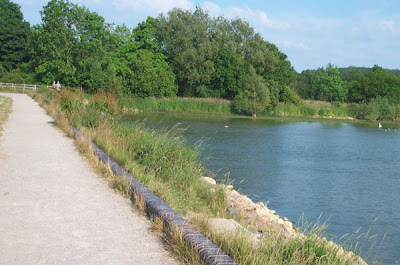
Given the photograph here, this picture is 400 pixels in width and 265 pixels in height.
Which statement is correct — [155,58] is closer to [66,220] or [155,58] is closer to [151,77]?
[151,77]

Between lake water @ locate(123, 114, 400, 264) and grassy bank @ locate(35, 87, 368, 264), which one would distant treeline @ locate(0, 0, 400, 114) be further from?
grassy bank @ locate(35, 87, 368, 264)

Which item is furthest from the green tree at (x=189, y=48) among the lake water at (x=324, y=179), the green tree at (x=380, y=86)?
the lake water at (x=324, y=179)

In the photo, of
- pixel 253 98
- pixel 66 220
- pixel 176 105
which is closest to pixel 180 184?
pixel 66 220

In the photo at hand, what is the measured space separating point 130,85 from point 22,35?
24.7 metres

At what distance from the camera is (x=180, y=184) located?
9492 mm

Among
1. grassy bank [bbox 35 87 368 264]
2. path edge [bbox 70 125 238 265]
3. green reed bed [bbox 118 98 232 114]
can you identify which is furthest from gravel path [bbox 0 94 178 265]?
green reed bed [bbox 118 98 232 114]

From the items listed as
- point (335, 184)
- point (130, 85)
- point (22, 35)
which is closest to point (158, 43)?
point (130, 85)

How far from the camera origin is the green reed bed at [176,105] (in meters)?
54.9

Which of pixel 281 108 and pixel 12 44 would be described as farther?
pixel 12 44

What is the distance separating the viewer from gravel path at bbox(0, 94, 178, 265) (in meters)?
4.56

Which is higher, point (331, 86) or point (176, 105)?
point (331, 86)

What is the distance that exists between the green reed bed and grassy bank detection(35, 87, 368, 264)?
35.1m

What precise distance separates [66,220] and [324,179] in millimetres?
13011

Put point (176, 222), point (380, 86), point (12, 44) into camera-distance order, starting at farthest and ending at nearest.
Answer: point (380, 86), point (12, 44), point (176, 222)
